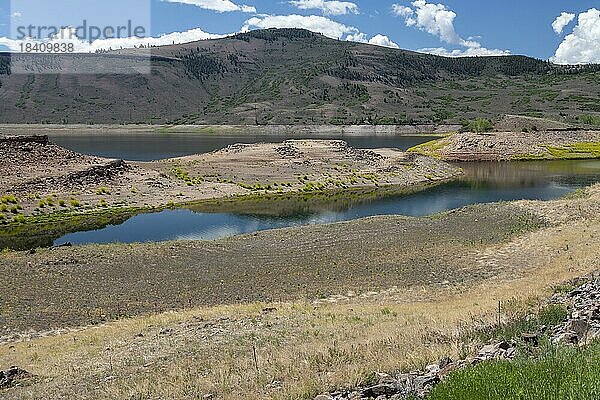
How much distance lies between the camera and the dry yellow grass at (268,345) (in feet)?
33.6

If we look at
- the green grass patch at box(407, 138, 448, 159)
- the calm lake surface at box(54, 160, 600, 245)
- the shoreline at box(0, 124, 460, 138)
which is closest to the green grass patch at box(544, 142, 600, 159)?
the calm lake surface at box(54, 160, 600, 245)

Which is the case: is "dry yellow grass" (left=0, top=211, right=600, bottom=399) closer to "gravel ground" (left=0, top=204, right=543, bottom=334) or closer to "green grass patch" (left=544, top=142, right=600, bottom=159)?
"gravel ground" (left=0, top=204, right=543, bottom=334)

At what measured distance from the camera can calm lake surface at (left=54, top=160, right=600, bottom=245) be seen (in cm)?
4034

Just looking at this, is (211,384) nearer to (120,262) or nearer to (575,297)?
(575,297)

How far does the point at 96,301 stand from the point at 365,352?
587 inches

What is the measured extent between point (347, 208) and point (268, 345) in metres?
38.2

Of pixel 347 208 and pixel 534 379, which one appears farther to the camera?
pixel 347 208

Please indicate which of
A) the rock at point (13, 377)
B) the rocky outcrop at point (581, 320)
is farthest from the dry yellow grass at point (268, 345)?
the rocky outcrop at point (581, 320)

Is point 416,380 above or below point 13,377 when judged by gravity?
above

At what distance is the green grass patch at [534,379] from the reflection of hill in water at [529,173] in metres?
62.9

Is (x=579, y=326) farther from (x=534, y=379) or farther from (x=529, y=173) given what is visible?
(x=529, y=173)

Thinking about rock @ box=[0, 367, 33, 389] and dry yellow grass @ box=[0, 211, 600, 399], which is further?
rock @ box=[0, 367, 33, 389]

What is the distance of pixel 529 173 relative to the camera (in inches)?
3081

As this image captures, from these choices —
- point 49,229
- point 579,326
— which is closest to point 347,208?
point 49,229
